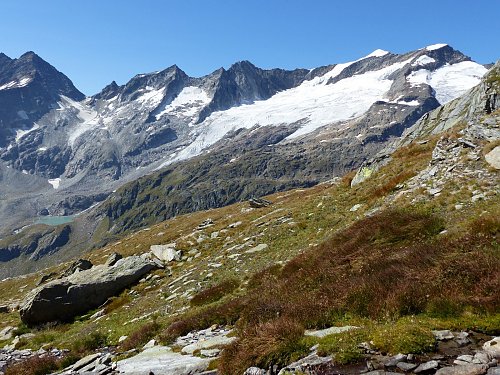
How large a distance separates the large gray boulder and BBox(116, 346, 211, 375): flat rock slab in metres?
20.7

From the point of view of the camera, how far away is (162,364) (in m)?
13.2

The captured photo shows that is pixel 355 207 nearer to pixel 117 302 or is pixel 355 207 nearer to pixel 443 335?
pixel 443 335

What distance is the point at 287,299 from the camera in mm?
16281

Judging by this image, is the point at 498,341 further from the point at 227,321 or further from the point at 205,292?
the point at 205,292

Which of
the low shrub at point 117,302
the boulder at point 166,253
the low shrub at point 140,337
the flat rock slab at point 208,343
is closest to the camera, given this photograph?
the flat rock slab at point 208,343

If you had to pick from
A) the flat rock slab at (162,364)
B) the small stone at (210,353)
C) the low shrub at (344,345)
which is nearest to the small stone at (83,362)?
the flat rock slab at (162,364)

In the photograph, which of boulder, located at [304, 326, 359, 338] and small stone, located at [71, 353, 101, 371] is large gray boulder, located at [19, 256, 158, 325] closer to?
small stone, located at [71, 353, 101, 371]

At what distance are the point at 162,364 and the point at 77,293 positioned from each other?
2388 centimetres

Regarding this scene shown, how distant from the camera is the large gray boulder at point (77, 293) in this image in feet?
107

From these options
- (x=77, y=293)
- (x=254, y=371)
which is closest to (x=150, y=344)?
(x=254, y=371)

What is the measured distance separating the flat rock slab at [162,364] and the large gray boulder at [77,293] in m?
20.7

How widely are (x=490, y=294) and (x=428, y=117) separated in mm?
56389

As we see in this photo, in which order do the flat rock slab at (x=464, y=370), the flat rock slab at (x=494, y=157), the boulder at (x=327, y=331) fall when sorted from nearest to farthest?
the flat rock slab at (x=464, y=370), the boulder at (x=327, y=331), the flat rock slab at (x=494, y=157)

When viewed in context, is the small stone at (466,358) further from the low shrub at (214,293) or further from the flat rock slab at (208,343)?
the low shrub at (214,293)
